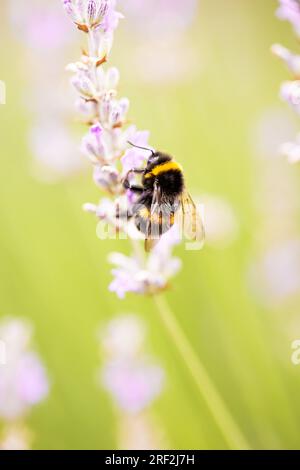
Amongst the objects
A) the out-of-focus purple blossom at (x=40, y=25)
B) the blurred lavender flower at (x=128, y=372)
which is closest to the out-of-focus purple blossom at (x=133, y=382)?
the blurred lavender flower at (x=128, y=372)

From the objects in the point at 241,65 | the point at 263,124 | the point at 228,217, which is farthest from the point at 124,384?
the point at 241,65

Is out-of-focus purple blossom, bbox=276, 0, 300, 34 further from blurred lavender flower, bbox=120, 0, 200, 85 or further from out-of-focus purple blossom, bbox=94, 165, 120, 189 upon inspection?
blurred lavender flower, bbox=120, 0, 200, 85

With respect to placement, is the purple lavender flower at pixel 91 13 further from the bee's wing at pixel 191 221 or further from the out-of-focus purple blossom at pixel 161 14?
the out-of-focus purple blossom at pixel 161 14

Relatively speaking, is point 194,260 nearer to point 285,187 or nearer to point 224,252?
point 224,252

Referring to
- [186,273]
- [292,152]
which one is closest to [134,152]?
[292,152]

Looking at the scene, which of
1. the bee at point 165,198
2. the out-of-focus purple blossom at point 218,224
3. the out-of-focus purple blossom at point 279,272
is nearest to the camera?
the bee at point 165,198

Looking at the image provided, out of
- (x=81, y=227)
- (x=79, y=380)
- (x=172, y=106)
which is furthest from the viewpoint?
(x=172, y=106)

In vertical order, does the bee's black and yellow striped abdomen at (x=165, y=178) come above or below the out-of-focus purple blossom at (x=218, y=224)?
below
